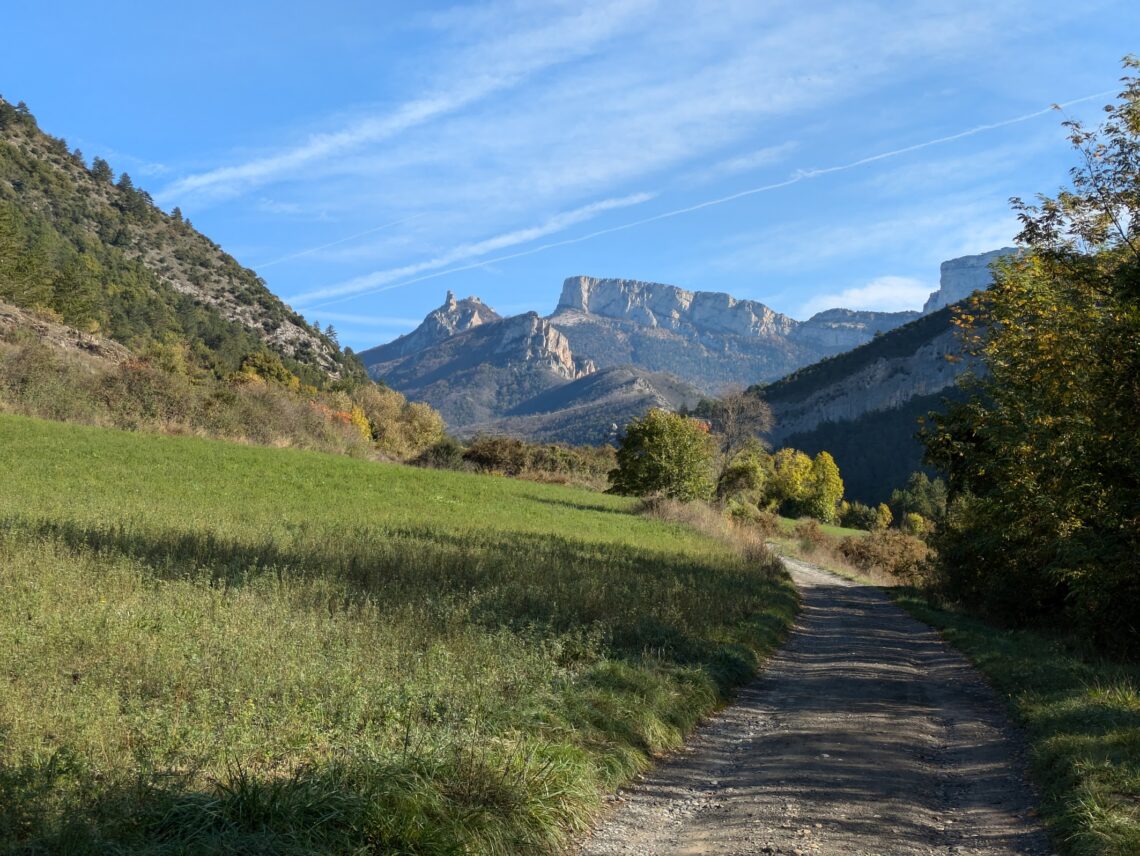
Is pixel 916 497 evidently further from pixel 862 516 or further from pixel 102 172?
pixel 102 172

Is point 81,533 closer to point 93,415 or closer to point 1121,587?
point 1121,587

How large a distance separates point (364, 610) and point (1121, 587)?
12.3 metres

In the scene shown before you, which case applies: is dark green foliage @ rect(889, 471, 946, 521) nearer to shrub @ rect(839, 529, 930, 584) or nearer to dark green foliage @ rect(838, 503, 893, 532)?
dark green foliage @ rect(838, 503, 893, 532)

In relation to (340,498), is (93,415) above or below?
above

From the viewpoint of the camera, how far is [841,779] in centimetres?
651

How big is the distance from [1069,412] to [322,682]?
1281 centimetres

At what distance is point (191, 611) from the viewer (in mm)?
8289

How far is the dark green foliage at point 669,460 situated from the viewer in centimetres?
5059

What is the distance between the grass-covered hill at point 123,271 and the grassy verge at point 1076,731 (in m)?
68.5

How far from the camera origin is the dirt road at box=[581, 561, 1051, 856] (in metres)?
5.33

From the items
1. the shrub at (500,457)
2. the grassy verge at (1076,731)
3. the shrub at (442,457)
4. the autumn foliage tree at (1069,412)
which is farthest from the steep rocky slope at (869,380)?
the grassy verge at (1076,731)

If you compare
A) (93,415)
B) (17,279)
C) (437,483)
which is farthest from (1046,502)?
(17,279)

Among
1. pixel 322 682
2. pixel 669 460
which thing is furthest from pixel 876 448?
pixel 322 682

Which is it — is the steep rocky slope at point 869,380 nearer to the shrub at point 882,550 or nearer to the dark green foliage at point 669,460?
the shrub at point 882,550
